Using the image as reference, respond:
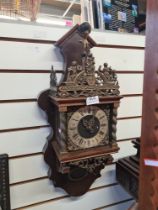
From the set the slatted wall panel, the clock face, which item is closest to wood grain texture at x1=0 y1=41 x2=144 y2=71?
the slatted wall panel

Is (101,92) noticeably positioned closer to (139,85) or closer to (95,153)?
(95,153)

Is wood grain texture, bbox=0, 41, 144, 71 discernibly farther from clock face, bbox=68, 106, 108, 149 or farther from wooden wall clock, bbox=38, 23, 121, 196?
clock face, bbox=68, 106, 108, 149

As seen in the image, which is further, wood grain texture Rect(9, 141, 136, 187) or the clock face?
wood grain texture Rect(9, 141, 136, 187)

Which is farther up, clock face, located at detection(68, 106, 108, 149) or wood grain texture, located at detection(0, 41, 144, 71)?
wood grain texture, located at detection(0, 41, 144, 71)

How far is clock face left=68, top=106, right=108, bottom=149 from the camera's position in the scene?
109cm

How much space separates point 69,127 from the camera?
1.09 meters

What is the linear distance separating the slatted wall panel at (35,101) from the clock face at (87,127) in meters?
0.25

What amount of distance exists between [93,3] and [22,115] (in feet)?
2.72

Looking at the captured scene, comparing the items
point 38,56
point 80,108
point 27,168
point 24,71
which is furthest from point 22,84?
point 27,168

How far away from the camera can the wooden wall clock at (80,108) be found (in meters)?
1.05

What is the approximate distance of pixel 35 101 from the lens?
1.22 meters

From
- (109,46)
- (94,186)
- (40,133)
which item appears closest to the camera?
(40,133)

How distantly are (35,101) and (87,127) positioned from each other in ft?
1.12

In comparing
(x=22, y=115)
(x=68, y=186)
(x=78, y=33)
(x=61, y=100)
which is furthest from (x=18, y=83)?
(x=68, y=186)
